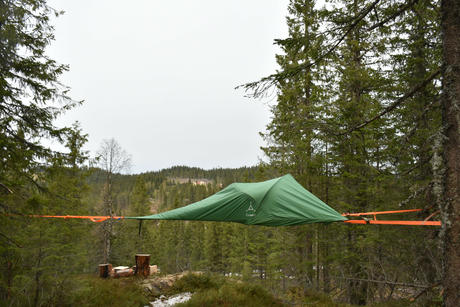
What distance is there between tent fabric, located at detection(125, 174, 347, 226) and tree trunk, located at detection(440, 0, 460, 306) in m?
1.93

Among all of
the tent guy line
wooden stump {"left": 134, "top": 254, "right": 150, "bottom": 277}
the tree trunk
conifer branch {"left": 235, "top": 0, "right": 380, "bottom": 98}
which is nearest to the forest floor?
wooden stump {"left": 134, "top": 254, "right": 150, "bottom": 277}

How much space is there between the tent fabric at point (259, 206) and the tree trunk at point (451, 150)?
193 cm

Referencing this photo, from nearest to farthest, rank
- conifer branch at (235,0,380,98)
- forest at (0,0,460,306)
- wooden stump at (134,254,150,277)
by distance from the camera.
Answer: forest at (0,0,460,306), conifer branch at (235,0,380,98), wooden stump at (134,254,150,277)

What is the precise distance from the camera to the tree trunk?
257cm

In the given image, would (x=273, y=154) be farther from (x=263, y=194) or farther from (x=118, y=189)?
(x=118, y=189)

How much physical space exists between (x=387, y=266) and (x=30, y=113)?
979cm

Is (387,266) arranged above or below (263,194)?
below

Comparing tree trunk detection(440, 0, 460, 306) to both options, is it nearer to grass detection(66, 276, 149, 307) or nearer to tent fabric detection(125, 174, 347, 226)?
tent fabric detection(125, 174, 347, 226)

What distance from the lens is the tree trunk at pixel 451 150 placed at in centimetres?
257

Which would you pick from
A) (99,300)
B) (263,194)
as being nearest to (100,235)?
(99,300)

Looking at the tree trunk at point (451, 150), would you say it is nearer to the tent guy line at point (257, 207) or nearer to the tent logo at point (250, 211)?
the tent guy line at point (257, 207)

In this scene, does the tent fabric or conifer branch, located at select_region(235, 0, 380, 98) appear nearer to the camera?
conifer branch, located at select_region(235, 0, 380, 98)

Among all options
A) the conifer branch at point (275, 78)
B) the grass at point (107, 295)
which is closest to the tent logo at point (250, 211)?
the conifer branch at point (275, 78)

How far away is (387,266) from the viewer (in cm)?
639
